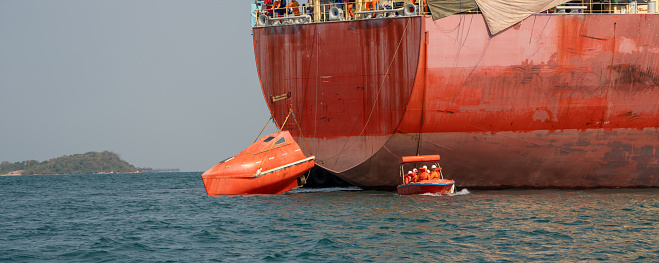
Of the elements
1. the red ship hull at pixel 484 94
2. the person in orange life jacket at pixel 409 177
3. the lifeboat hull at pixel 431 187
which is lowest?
the lifeboat hull at pixel 431 187

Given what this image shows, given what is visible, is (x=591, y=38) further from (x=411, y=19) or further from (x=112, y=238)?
(x=112, y=238)

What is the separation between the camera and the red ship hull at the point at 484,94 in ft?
75.4

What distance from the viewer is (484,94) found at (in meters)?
23.1

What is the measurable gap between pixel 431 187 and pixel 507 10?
6469 mm

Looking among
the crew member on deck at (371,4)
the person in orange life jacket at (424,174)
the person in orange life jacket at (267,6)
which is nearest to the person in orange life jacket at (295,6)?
the person in orange life jacket at (267,6)

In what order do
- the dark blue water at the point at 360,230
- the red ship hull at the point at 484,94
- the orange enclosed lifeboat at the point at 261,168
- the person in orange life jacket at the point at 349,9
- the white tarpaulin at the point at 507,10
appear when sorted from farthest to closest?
the person in orange life jacket at the point at 349,9 → the orange enclosed lifeboat at the point at 261,168 → the red ship hull at the point at 484,94 → the white tarpaulin at the point at 507,10 → the dark blue water at the point at 360,230

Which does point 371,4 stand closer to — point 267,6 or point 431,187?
point 267,6

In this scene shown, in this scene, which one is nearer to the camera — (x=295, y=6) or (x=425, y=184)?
(x=425, y=184)

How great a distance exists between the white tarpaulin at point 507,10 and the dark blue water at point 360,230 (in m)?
5.82

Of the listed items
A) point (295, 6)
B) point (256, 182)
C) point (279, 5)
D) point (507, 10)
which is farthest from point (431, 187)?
point (279, 5)

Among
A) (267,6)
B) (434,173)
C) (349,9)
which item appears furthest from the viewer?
(267,6)

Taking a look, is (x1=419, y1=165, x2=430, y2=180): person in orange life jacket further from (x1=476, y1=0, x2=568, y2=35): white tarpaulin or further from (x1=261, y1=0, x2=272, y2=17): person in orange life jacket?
(x1=261, y1=0, x2=272, y2=17): person in orange life jacket

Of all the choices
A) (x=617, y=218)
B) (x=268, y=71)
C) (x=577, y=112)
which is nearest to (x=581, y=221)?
(x=617, y=218)

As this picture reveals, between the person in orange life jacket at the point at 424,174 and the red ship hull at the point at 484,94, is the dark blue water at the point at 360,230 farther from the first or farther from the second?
the red ship hull at the point at 484,94
